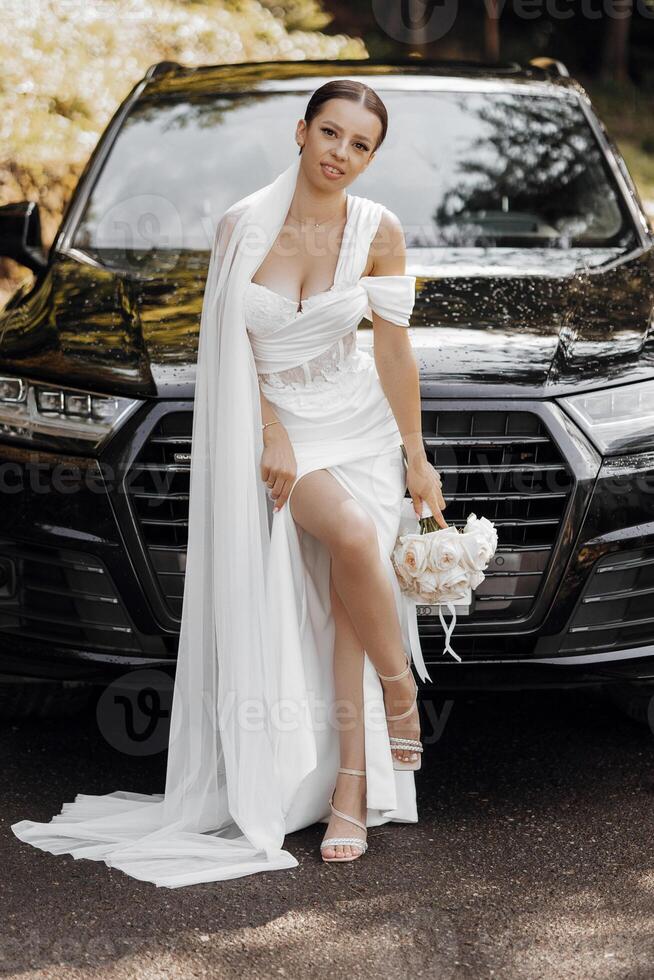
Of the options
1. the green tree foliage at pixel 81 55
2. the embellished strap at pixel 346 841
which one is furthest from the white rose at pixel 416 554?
the green tree foliage at pixel 81 55

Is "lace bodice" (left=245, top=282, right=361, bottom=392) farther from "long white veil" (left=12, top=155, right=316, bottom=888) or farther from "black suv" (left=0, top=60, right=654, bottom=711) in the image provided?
"black suv" (left=0, top=60, right=654, bottom=711)

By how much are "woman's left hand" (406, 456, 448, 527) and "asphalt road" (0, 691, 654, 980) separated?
80 cm

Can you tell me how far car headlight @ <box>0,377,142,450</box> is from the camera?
9.70 feet

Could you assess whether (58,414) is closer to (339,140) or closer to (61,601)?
(61,601)

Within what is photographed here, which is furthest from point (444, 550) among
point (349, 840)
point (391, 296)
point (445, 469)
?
point (349, 840)

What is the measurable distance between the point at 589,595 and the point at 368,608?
0.55 m

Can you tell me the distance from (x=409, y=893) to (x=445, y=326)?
54.9 inches

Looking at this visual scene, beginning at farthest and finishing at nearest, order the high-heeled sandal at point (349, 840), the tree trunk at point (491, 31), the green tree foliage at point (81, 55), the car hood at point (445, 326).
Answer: the tree trunk at point (491, 31) < the green tree foliage at point (81, 55) < the car hood at point (445, 326) < the high-heeled sandal at point (349, 840)

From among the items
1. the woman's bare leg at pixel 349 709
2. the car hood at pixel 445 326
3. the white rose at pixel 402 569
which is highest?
the car hood at pixel 445 326

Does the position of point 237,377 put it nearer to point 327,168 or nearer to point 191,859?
point 327,168

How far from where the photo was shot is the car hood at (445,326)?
2982mm

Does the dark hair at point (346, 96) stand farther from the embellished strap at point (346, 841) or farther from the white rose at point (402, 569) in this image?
the embellished strap at point (346, 841)

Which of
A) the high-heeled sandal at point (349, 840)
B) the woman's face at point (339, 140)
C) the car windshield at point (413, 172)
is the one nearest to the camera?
the woman's face at point (339, 140)

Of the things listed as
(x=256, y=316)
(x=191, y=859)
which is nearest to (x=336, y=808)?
(x=191, y=859)
